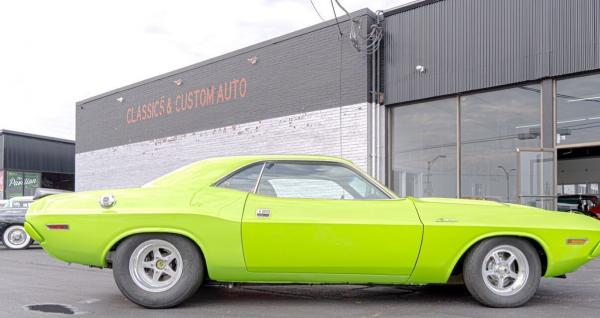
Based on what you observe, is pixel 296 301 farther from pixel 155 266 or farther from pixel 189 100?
pixel 189 100

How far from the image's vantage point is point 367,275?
490cm

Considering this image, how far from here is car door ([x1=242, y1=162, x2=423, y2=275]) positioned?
4844mm

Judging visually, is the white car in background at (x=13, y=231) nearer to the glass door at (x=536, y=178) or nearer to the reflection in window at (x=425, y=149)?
the reflection in window at (x=425, y=149)

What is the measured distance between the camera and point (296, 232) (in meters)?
4.84

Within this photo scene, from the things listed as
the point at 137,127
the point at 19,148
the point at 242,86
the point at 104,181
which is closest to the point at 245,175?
the point at 242,86

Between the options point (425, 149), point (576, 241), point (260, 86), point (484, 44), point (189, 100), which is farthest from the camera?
point (189, 100)

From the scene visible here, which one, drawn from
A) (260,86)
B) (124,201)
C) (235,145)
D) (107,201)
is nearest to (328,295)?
(124,201)

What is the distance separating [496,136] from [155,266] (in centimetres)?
943

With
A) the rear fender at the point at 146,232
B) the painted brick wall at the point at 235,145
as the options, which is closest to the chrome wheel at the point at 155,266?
the rear fender at the point at 146,232

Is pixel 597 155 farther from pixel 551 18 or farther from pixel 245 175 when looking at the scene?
pixel 245 175

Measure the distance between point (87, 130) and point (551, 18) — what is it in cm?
1857

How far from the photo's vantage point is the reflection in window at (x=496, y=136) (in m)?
11.9

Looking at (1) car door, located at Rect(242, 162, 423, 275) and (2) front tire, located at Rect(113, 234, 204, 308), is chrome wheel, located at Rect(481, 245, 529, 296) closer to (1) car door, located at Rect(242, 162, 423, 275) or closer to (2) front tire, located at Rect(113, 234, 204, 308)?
(1) car door, located at Rect(242, 162, 423, 275)

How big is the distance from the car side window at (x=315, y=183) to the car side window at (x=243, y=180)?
0.23 ft
